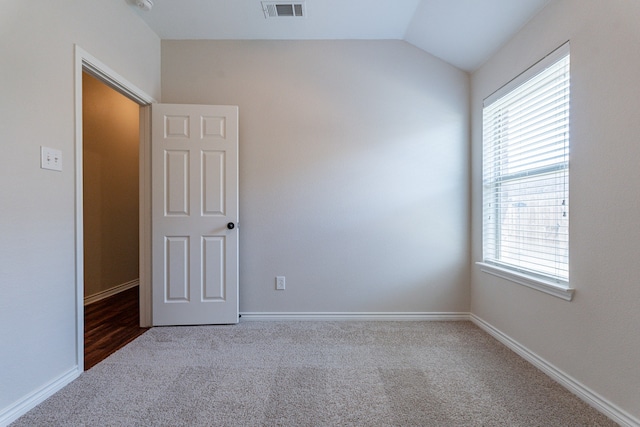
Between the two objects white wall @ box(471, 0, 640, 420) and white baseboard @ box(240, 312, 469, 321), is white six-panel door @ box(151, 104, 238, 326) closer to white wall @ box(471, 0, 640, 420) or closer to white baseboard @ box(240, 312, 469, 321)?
white baseboard @ box(240, 312, 469, 321)

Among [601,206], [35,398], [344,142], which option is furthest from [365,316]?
[35,398]

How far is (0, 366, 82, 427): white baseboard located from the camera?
1.41m

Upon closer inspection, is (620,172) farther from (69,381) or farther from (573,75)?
(69,381)

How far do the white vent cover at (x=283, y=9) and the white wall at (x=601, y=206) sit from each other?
1.71 metres

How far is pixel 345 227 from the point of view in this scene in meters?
2.79

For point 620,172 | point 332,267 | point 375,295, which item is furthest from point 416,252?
point 620,172

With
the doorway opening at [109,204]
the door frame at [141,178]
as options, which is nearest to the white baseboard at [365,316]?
the door frame at [141,178]

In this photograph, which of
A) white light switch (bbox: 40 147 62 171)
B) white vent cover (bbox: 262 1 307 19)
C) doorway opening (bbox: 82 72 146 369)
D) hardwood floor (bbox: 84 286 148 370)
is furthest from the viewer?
doorway opening (bbox: 82 72 146 369)

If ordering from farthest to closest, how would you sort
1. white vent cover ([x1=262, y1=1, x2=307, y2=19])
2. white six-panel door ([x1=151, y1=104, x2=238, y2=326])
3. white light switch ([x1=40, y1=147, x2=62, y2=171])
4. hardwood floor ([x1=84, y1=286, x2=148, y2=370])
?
white six-panel door ([x1=151, y1=104, x2=238, y2=326]) < white vent cover ([x1=262, y1=1, x2=307, y2=19]) < hardwood floor ([x1=84, y1=286, x2=148, y2=370]) < white light switch ([x1=40, y1=147, x2=62, y2=171])

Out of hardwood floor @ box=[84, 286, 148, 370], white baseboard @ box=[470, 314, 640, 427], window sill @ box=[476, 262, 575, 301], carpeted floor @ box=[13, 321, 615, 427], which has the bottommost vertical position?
hardwood floor @ box=[84, 286, 148, 370]

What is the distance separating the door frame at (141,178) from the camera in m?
1.84

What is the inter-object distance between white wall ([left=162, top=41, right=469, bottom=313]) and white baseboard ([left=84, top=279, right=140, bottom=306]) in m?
1.93

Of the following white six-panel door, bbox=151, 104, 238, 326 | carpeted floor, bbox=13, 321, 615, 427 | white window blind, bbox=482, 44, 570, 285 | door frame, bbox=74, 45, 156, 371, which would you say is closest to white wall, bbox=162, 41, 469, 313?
white six-panel door, bbox=151, 104, 238, 326

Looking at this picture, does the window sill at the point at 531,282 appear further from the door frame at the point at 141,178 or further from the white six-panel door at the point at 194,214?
the door frame at the point at 141,178
